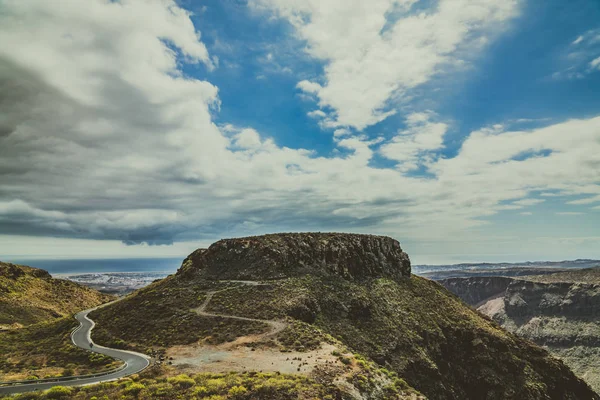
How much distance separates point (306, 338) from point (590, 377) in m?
175

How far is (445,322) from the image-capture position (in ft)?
267

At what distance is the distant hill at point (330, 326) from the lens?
4447cm

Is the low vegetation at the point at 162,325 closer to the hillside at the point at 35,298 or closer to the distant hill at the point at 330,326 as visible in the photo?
the distant hill at the point at 330,326

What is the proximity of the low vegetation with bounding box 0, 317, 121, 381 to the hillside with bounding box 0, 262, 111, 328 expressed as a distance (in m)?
25.7

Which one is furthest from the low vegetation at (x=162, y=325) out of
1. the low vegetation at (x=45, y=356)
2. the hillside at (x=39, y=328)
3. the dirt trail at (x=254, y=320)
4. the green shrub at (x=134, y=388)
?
the green shrub at (x=134, y=388)

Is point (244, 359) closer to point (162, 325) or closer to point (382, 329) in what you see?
point (162, 325)

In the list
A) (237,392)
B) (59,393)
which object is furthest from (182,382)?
(59,393)

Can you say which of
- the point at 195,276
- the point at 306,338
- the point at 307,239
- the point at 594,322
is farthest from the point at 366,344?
the point at 594,322

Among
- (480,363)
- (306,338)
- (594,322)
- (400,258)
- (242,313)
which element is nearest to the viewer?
(306,338)

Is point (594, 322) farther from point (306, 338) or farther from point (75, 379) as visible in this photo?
point (75, 379)

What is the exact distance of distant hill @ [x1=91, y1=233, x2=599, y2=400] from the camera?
44469 mm

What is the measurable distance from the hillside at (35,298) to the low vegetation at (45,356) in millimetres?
25709

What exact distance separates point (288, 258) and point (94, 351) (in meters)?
47.6

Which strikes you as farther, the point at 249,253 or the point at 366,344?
the point at 249,253
